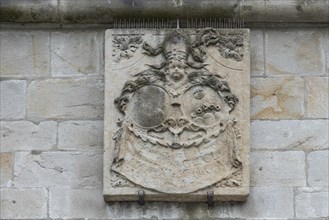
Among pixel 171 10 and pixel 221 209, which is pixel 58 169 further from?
pixel 171 10

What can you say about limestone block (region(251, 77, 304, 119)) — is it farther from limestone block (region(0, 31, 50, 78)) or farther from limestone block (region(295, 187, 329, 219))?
limestone block (region(0, 31, 50, 78))

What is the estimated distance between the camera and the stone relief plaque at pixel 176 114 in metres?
6.61

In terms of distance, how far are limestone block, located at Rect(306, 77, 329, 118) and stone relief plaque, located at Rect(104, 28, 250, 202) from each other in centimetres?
33

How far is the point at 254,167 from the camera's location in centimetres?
674

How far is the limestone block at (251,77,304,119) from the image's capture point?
6828 mm

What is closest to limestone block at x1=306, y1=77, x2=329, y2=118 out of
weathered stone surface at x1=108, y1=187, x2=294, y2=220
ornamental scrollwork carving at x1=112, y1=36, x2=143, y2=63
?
weathered stone surface at x1=108, y1=187, x2=294, y2=220

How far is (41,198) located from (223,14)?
Result: 1.30 meters

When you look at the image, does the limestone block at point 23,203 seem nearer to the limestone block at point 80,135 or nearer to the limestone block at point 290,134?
the limestone block at point 80,135

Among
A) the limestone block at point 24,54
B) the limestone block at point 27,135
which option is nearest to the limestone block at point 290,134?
the limestone block at point 27,135

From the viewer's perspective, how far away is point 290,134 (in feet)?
22.3

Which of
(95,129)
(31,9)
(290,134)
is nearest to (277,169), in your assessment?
(290,134)

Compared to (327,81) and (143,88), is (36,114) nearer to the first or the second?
(143,88)

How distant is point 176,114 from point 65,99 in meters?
0.59

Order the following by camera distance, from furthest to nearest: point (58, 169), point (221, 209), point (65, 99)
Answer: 1. point (65, 99)
2. point (58, 169)
3. point (221, 209)
